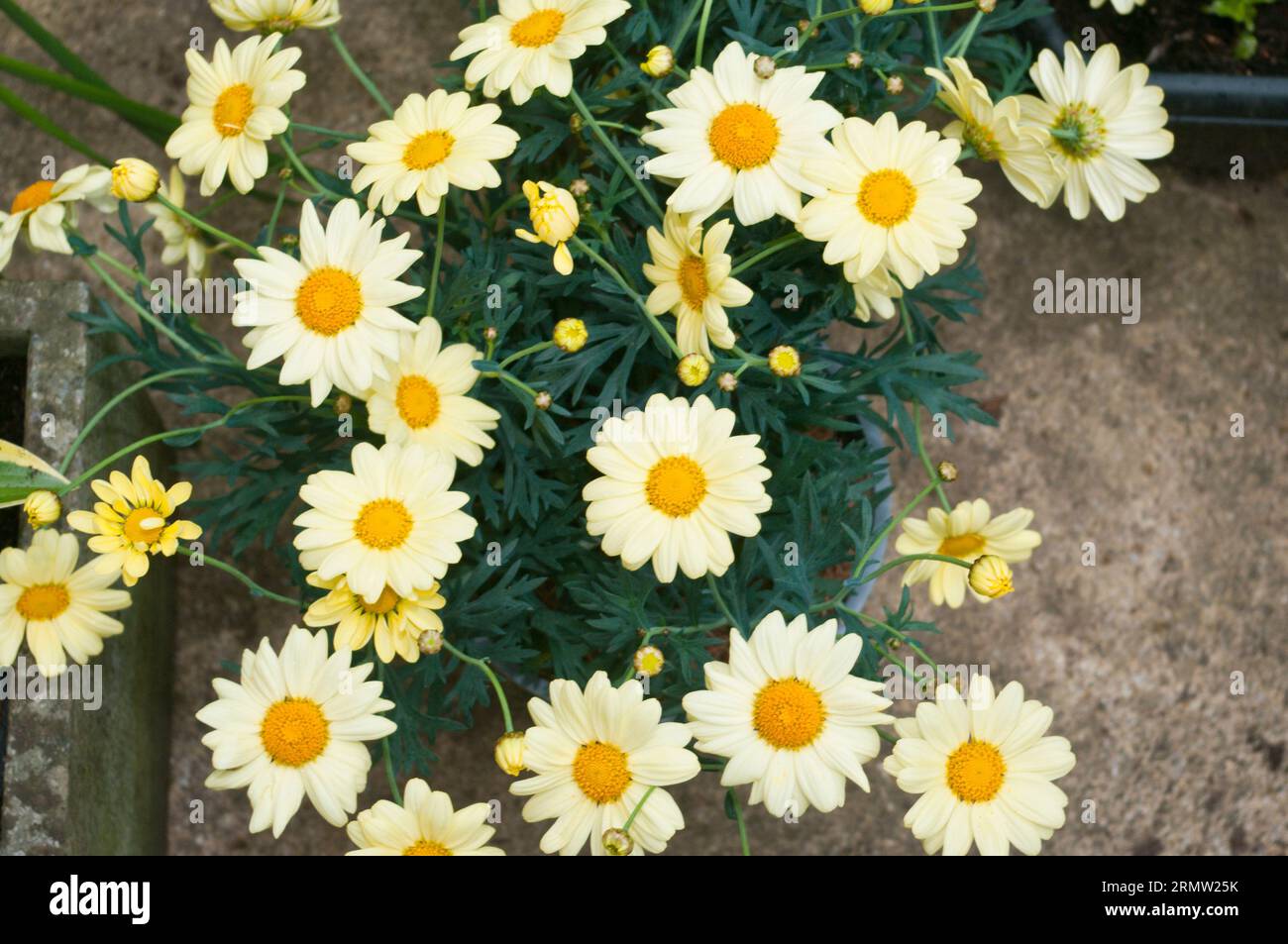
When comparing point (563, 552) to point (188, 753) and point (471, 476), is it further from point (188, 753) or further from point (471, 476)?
point (188, 753)

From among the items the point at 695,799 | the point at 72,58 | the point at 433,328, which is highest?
the point at 72,58

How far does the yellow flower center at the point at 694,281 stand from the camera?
1001mm

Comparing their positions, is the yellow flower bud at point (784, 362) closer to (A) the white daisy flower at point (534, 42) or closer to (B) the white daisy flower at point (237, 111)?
(A) the white daisy flower at point (534, 42)

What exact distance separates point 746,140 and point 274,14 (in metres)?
0.47

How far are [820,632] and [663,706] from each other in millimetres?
276

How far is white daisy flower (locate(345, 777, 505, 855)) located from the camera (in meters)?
0.94

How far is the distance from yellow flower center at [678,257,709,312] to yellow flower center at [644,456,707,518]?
140mm

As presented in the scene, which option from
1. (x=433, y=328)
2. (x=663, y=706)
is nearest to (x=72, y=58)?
(x=433, y=328)

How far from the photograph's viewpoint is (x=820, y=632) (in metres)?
0.93

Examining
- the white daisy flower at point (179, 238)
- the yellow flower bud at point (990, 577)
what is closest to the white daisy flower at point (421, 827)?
the yellow flower bud at point (990, 577)

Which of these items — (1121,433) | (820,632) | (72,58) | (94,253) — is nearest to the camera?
(820,632)

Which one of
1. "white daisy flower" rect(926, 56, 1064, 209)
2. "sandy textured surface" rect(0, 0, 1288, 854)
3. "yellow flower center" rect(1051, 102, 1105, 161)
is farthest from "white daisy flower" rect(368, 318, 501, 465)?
"sandy textured surface" rect(0, 0, 1288, 854)

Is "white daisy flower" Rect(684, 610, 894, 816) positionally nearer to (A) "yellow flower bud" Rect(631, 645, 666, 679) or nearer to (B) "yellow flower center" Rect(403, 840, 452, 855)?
(A) "yellow flower bud" Rect(631, 645, 666, 679)

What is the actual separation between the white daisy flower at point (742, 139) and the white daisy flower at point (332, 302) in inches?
8.7
